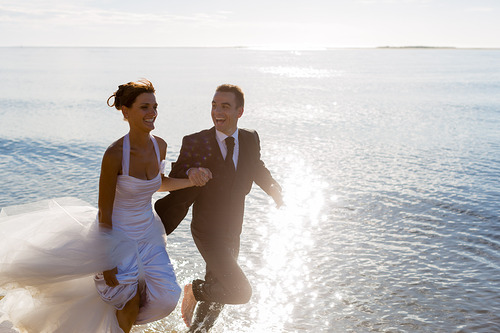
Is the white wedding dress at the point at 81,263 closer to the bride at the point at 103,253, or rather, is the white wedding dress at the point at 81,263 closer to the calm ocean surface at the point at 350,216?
the bride at the point at 103,253

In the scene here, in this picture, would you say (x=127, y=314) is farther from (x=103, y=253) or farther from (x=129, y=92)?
(x=129, y=92)

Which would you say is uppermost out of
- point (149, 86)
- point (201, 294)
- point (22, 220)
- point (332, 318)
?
point (149, 86)

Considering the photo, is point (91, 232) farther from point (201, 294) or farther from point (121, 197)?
point (201, 294)

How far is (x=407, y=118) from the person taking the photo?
30.2 metres

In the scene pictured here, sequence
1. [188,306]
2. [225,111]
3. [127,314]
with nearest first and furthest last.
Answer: [127,314] < [225,111] < [188,306]

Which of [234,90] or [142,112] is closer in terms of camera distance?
[142,112]

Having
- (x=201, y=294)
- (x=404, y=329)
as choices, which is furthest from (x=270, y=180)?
(x=404, y=329)

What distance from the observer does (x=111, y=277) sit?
15.2 feet

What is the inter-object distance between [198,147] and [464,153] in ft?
49.9

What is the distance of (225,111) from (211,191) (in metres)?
0.93

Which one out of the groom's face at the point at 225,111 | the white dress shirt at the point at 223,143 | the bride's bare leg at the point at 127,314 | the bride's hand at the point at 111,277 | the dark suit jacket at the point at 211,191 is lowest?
the bride's bare leg at the point at 127,314

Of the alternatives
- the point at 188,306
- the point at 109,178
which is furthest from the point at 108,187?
the point at 188,306

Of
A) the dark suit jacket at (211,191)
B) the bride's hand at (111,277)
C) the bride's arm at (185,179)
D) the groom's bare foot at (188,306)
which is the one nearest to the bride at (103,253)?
the bride's hand at (111,277)

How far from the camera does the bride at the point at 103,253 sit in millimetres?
4539
